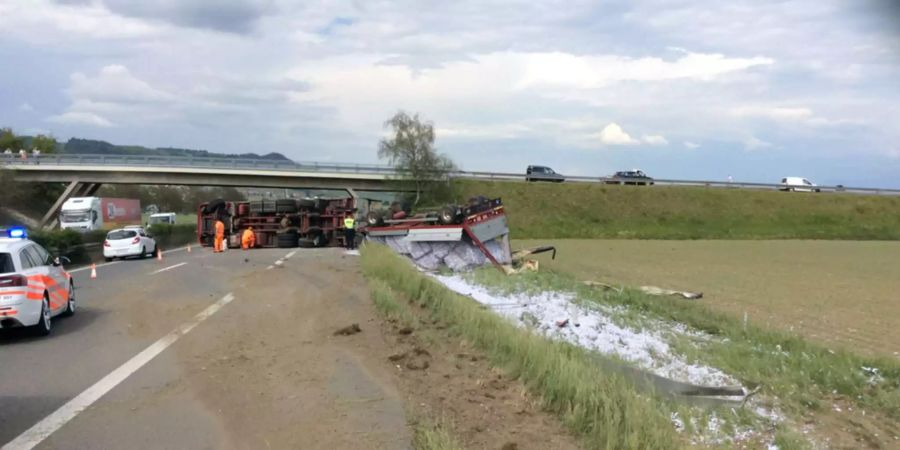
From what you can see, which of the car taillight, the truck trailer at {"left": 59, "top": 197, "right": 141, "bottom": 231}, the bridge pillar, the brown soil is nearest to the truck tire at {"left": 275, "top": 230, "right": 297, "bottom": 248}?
the truck trailer at {"left": 59, "top": 197, "right": 141, "bottom": 231}

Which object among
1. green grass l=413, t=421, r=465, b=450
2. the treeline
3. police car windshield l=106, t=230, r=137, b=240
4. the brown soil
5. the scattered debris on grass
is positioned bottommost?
the treeline

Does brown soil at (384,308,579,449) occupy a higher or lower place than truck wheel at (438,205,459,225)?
lower

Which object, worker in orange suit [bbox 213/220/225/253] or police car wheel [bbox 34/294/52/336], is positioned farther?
worker in orange suit [bbox 213/220/225/253]

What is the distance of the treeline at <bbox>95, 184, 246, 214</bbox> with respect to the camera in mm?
115375

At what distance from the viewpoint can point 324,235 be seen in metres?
39.5

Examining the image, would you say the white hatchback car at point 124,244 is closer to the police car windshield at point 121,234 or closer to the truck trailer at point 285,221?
the police car windshield at point 121,234

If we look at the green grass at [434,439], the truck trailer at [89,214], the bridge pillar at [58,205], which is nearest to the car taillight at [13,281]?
the green grass at [434,439]

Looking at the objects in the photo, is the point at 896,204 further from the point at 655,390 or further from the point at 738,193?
the point at 655,390

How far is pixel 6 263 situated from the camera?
37.9ft

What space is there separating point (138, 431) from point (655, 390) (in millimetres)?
4999

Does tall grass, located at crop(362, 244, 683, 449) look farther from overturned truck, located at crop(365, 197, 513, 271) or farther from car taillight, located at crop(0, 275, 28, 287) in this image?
overturned truck, located at crop(365, 197, 513, 271)

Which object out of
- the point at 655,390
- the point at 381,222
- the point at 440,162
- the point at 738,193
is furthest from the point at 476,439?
the point at 738,193

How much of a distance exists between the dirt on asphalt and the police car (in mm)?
2343

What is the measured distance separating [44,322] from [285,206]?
2777 cm
